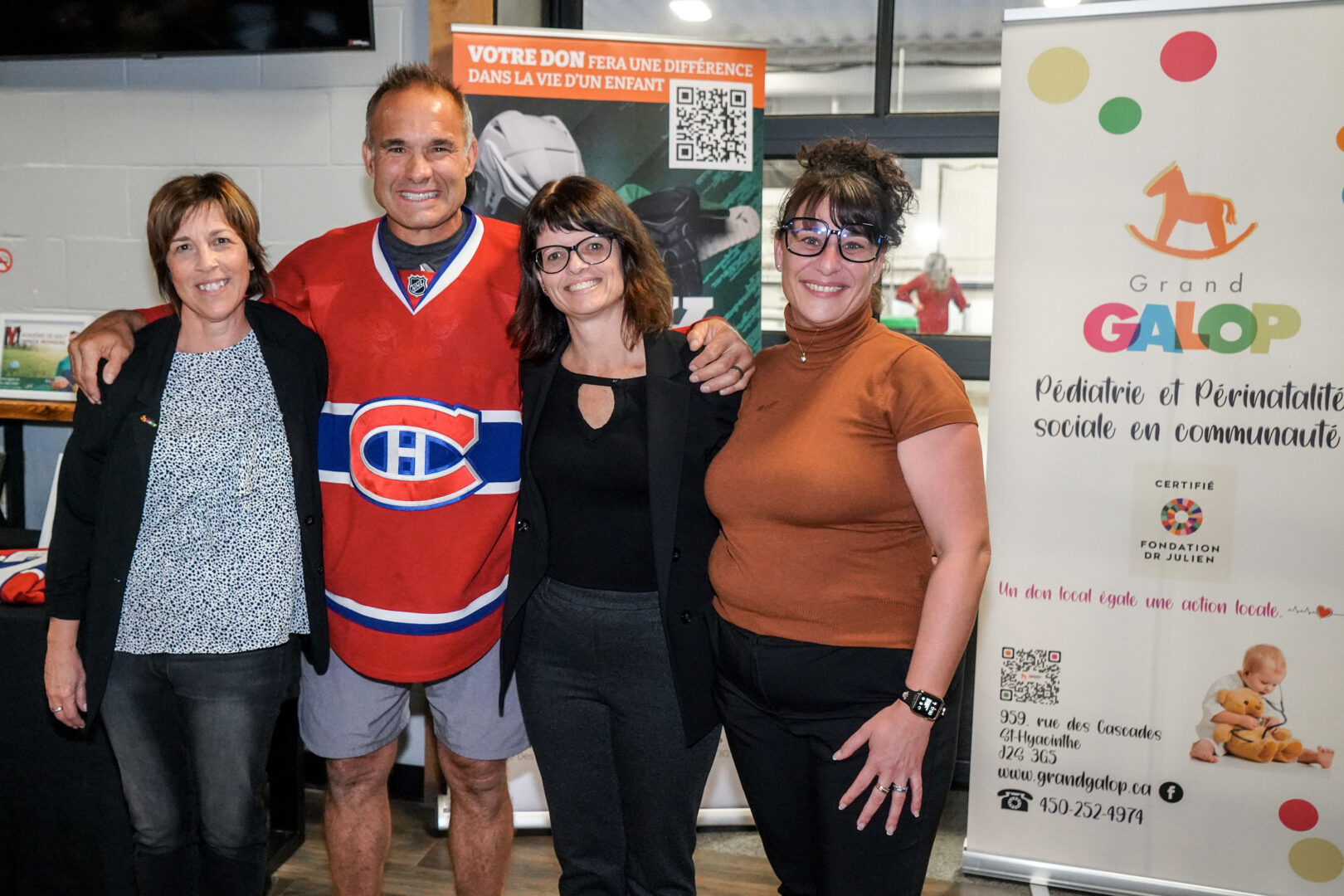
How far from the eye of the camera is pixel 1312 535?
7.26ft

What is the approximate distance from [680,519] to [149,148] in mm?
2247

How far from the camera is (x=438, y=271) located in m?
1.83

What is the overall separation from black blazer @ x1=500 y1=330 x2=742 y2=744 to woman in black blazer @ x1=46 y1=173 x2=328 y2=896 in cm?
41

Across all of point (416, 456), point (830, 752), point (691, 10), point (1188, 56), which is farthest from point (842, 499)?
point (691, 10)

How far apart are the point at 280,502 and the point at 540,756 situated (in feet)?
2.04

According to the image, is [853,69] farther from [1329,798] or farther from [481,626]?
[1329,798]

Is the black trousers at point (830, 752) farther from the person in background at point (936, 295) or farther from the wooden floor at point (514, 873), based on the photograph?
the person in background at point (936, 295)

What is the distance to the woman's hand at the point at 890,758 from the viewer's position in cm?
134

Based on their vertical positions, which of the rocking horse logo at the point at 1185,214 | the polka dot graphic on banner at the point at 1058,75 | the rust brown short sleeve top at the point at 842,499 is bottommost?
the rust brown short sleeve top at the point at 842,499

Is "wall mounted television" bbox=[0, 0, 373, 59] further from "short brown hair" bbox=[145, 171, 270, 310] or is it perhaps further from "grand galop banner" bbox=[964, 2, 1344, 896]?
"grand galop banner" bbox=[964, 2, 1344, 896]

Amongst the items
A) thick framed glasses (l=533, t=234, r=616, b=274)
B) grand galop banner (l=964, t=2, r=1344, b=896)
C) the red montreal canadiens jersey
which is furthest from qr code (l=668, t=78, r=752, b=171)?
thick framed glasses (l=533, t=234, r=616, b=274)

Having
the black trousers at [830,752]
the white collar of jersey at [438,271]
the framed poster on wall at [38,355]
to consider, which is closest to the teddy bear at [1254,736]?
the black trousers at [830,752]

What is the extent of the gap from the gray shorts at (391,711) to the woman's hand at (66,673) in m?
0.38

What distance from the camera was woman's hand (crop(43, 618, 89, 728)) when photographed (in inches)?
66.3
